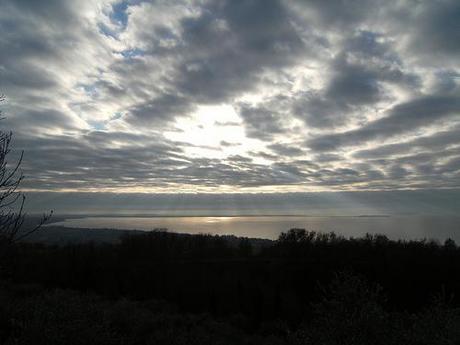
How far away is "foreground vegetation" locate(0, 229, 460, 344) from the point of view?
14.3 m

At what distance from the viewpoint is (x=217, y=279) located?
79.7ft

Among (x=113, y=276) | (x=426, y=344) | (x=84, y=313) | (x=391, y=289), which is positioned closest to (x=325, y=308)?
(x=426, y=344)

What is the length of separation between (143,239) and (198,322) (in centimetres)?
1409

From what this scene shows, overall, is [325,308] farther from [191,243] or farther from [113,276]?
[191,243]

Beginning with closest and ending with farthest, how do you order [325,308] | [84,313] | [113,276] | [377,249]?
[325,308] → [84,313] → [113,276] → [377,249]

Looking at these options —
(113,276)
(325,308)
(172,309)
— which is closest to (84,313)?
(325,308)

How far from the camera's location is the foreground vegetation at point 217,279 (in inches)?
563

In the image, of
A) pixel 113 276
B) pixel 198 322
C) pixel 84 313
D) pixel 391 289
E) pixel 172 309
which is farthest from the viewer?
pixel 113 276

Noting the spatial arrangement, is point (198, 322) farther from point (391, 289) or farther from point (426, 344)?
point (391, 289)

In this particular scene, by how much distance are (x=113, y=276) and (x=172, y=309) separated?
22.9ft

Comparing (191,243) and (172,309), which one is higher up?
(191,243)

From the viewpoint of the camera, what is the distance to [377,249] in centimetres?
2881

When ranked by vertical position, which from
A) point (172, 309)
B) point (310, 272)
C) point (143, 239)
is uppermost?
point (143, 239)

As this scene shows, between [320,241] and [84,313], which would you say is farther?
[320,241]
